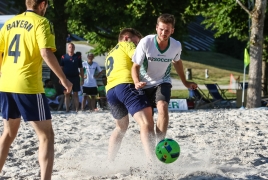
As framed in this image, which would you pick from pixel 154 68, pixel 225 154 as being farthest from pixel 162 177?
pixel 225 154

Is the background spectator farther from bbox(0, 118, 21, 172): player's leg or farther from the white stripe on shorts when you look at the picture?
the white stripe on shorts

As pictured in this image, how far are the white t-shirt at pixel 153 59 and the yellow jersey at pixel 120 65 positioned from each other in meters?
0.16

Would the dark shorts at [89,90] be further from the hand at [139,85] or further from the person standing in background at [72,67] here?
the hand at [139,85]

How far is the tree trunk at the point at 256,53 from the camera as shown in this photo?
1611 centimetres

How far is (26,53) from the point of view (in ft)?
15.7

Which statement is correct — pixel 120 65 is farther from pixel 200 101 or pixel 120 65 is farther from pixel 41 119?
pixel 200 101

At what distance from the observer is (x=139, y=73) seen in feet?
20.5

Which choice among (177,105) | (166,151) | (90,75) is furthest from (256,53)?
(166,151)

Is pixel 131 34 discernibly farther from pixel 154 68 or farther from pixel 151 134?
pixel 151 134

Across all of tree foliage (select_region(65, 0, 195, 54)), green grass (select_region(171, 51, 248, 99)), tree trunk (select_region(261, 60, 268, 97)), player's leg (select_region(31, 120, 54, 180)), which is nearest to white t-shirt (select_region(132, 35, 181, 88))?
player's leg (select_region(31, 120, 54, 180))

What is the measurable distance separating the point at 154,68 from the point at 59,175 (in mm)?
1522

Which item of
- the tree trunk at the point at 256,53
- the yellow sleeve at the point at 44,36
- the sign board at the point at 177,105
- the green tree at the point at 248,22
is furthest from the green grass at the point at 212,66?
the yellow sleeve at the point at 44,36

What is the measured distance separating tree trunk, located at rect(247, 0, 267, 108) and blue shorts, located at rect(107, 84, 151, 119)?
418 inches

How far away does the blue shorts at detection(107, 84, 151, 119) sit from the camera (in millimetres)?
6012
